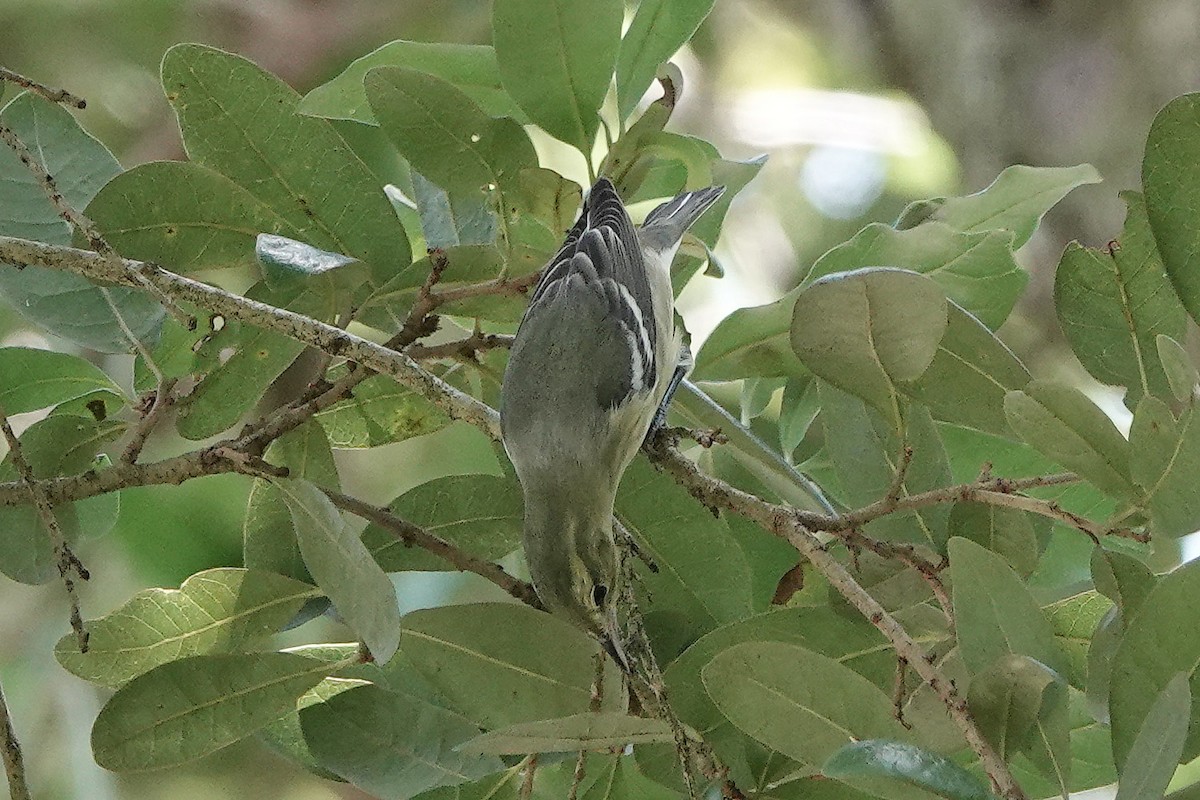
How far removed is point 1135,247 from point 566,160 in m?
2.32

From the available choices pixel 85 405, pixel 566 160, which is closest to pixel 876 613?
pixel 85 405

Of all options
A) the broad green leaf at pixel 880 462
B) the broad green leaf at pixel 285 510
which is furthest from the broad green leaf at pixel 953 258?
the broad green leaf at pixel 285 510

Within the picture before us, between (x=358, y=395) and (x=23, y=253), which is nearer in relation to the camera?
(x=23, y=253)

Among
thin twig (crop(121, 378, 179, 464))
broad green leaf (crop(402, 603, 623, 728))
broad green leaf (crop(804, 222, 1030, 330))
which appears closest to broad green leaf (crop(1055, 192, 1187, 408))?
broad green leaf (crop(804, 222, 1030, 330))

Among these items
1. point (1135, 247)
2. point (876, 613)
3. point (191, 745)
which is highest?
point (1135, 247)

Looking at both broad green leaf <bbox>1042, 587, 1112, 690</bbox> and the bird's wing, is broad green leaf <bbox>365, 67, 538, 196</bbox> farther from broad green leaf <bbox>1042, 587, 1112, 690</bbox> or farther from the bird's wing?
broad green leaf <bbox>1042, 587, 1112, 690</bbox>

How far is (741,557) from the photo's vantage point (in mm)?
1323

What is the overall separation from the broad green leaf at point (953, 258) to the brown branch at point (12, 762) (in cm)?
92

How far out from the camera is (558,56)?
1.37 meters

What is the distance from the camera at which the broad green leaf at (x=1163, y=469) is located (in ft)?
3.27

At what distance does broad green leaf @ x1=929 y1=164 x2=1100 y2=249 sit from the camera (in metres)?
1.40

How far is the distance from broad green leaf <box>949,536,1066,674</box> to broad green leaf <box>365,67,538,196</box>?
693 mm

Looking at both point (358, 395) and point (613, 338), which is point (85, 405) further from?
point (613, 338)

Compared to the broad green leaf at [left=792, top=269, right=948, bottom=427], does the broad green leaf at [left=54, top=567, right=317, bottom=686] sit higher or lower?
lower
